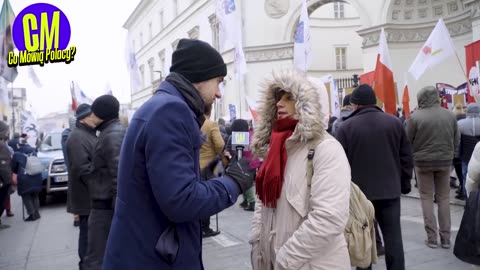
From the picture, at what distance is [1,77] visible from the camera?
26.4 feet

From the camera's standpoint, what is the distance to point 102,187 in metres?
3.94

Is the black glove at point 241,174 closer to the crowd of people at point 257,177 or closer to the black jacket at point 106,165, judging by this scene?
the crowd of people at point 257,177

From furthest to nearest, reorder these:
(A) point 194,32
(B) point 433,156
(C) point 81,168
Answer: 1. (A) point 194,32
2. (B) point 433,156
3. (C) point 81,168

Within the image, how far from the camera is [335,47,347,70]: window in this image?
30688 millimetres

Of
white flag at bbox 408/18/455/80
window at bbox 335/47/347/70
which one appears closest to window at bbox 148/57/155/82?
window at bbox 335/47/347/70

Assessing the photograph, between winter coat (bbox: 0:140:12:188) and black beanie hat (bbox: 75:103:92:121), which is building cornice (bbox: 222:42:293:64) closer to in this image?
winter coat (bbox: 0:140:12:188)

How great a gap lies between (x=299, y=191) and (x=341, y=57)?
98.0ft

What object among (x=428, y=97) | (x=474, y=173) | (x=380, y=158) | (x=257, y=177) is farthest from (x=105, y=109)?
(x=428, y=97)

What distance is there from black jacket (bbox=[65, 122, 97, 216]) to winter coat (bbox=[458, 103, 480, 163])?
6200 mm

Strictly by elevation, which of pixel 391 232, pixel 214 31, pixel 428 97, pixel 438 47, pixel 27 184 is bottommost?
pixel 391 232

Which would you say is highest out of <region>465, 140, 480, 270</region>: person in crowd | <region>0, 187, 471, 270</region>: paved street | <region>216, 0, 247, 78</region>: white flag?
<region>216, 0, 247, 78</region>: white flag

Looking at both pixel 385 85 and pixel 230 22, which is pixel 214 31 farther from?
pixel 385 85

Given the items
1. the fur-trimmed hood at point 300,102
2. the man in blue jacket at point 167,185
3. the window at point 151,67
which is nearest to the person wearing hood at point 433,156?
the fur-trimmed hood at point 300,102

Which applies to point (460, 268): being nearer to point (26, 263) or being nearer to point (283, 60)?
point (26, 263)
